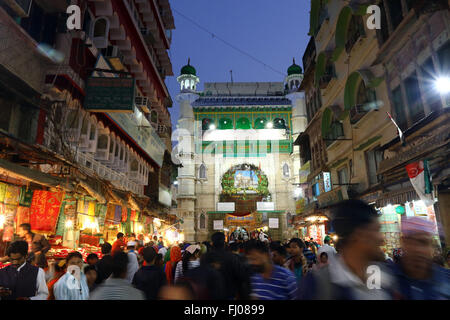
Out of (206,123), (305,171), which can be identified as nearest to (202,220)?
(206,123)

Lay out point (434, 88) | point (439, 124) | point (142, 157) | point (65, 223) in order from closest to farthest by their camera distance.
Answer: point (439, 124) < point (434, 88) < point (65, 223) < point (142, 157)

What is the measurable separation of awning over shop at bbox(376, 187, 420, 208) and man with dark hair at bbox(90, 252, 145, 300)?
779cm

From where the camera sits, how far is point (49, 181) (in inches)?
286

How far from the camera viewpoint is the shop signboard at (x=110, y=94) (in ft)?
33.3

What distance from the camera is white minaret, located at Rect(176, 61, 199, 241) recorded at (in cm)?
3847

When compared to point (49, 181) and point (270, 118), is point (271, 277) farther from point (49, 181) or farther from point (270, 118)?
point (270, 118)

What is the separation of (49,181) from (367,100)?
1270 centimetres

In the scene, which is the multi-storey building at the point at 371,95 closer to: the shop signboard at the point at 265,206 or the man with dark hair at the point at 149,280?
the man with dark hair at the point at 149,280

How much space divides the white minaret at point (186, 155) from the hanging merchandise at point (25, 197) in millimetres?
28620

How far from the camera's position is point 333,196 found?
49.0ft

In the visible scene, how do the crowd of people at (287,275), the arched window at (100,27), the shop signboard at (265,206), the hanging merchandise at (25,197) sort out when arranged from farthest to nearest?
the shop signboard at (265,206) < the arched window at (100,27) < the hanging merchandise at (25,197) < the crowd of people at (287,275)

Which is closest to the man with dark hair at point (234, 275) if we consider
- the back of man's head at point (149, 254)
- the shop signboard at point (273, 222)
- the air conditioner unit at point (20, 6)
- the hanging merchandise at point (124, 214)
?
the back of man's head at point (149, 254)

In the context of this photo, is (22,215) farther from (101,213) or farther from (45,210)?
(101,213)
